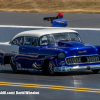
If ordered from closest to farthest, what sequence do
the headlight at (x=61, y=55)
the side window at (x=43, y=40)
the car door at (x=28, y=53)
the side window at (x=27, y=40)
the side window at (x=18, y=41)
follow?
the headlight at (x=61, y=55), the car door at (x=28, y=53), the side window at (x=43, y=40), the side window at (x=27, y=40), the side window at (x=18, y=41)

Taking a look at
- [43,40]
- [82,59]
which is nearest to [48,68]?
[43,40]

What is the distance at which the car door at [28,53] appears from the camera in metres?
12.0

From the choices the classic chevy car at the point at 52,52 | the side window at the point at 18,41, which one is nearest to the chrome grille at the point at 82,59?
the classic chevy car at the point at 52,52

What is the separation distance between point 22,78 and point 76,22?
15.2m

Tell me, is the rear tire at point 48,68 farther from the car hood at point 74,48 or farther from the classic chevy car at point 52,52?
the car hood at point 74,48

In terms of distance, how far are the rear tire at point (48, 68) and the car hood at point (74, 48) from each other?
0.45 metres

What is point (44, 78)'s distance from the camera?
1115cm

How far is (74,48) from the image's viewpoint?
11.4m

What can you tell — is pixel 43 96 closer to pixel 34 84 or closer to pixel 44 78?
pixel 34 84

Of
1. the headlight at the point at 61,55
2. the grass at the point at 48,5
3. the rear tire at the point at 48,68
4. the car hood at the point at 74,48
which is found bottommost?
the rear tire at the point at 48,68

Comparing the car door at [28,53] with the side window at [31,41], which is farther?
the side window at [31,41]

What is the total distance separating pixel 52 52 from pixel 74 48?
627 mm

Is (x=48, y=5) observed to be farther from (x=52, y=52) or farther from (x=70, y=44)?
(x=52, y=52)

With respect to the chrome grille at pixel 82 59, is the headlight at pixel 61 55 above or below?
above
